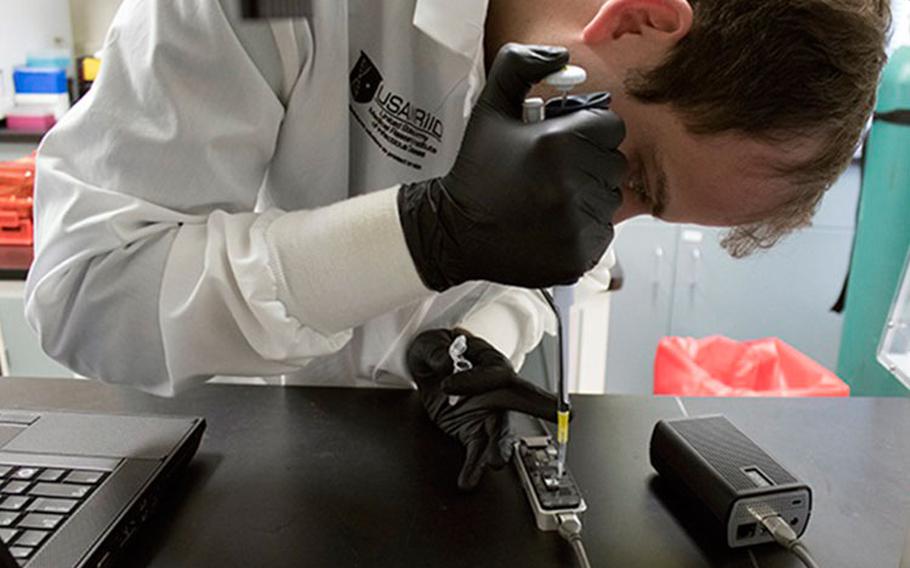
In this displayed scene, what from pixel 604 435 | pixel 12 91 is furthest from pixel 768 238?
pixel 12 91

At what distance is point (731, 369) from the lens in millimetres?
2121

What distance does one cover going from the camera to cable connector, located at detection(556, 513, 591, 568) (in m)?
0.58

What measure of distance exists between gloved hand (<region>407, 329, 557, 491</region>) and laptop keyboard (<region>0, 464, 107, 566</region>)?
29 cm

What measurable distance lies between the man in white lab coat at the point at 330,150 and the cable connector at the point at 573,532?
0.62ft

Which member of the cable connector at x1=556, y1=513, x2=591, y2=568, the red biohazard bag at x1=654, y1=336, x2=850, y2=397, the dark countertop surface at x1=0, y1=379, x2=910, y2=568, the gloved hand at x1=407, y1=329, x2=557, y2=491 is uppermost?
the gloved hand at x1=407, y1=329, x2=557, y2=491

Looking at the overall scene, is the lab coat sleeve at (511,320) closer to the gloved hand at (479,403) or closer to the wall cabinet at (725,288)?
the gloved hand at (479,403)

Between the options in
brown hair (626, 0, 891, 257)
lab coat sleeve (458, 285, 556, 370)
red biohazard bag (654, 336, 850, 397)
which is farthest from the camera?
red biohazard bag (654, 336, 850, 397)

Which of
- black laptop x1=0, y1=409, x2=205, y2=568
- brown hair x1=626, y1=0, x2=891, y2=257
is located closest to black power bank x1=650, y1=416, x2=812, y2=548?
brown hair x1=626, y1=0, x2=891, y2=257

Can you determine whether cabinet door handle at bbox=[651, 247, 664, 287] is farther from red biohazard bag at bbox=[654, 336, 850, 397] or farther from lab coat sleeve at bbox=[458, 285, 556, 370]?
lab coat sleeve at bbox=[458, 285, 556, 370]

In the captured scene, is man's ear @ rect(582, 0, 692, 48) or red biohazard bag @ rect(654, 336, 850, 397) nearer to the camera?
man's ear @ rect(582, 0, 692, 48)

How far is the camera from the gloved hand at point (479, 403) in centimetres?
69

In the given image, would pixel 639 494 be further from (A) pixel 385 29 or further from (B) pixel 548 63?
(A) pixel 385 29

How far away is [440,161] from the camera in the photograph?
87 centimetres

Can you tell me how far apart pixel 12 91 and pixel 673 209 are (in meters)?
1.98
